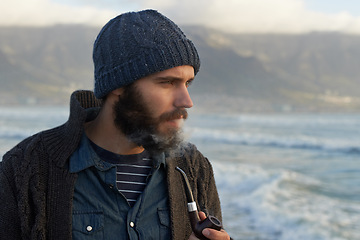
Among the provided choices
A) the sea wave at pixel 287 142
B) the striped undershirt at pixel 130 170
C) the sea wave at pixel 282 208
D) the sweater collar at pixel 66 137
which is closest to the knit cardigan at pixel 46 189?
the sweater collar at pixel 66 137

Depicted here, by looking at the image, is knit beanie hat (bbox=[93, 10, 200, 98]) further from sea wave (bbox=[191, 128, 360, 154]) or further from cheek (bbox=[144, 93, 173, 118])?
sea wave (bbox=[191, 128, 360, 154])

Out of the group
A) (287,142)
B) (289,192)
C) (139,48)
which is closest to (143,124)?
(139,48)

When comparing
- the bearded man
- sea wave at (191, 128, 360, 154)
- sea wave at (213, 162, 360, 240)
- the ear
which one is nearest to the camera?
the bearded man

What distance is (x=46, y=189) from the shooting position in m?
1.66

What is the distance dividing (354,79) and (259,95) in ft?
134

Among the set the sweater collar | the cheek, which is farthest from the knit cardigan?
the cheek

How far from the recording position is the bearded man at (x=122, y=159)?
1.63 m

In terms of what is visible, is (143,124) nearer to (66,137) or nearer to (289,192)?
(66,137)

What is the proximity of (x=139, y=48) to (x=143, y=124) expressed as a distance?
0.33 m

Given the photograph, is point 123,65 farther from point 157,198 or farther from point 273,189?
point 273,189

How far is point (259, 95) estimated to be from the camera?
146m

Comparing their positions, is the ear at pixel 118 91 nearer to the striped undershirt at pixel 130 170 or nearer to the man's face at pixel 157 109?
the man's face at pixel 157 109

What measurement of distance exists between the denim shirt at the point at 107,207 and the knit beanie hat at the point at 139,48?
1.17ft

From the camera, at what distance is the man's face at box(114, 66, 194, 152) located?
181 cm
